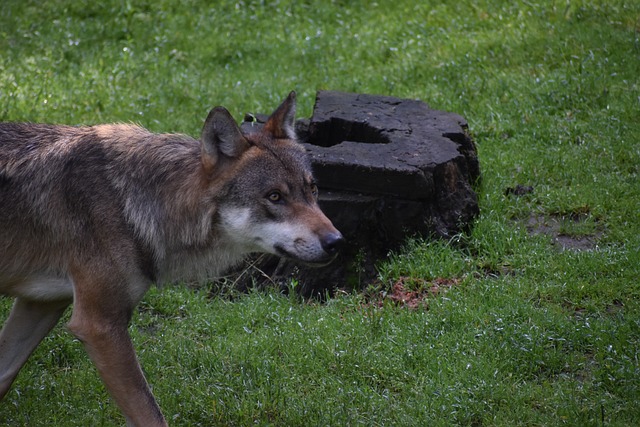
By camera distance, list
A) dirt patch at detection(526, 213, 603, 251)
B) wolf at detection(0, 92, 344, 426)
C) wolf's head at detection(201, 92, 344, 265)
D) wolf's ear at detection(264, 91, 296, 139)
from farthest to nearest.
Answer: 1. dirt patch at detection(526, 213, 603, 251)
2. wolf's ear at detection(264, 91, 296, 139)
3. wolf's head at detection(201, 92, 344, 265)
4. wolf at detection(0, 92, 344, 426)

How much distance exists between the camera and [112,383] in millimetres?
5102

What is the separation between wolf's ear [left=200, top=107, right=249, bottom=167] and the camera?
524cm

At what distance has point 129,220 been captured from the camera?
523 centimetres

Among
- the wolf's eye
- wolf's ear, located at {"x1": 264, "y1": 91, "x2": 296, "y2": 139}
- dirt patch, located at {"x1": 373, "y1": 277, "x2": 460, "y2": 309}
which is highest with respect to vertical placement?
wolf's ear, located at {"x1": 264, "y1": 91, "x2": 296, "y2": 139}

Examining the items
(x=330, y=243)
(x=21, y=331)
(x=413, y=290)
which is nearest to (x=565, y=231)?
(x=413, y=290)

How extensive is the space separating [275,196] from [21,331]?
189 cm

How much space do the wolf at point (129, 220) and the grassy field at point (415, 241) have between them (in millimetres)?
961

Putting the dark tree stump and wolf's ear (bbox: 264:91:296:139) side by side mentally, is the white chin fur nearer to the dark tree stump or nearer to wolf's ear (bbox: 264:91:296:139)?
wolf's ear (bbox: 264:91:296:139)

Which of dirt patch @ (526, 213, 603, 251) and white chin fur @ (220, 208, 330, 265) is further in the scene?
dirt patch @ (526, 213, 603, 251)

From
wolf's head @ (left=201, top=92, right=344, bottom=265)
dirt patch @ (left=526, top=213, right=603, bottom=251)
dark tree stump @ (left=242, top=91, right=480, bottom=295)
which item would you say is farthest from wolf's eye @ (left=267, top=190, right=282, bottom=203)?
dirt patch @ (left=526, top=213, right=603, bottom=251)

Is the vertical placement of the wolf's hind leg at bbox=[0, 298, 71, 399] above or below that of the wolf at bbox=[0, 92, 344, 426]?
below

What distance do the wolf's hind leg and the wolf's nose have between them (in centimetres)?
176

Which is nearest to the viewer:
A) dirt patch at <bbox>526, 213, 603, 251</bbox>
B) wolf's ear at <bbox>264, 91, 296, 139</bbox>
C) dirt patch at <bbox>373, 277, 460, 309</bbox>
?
wolf's ear at <bbox>264, 91, 296, 139</bbox>

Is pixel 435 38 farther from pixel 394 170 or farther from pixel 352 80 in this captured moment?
pixel 394 170
